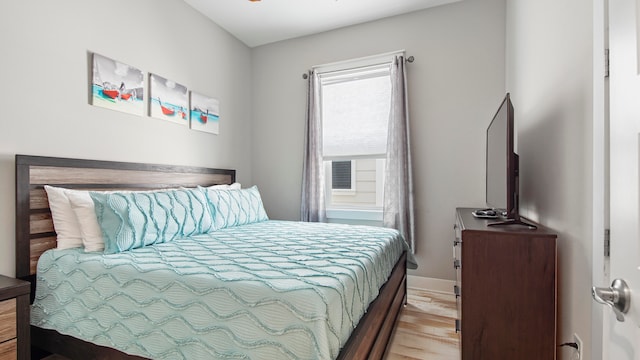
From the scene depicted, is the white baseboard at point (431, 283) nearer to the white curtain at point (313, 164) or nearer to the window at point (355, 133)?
the window at point (355, 133)

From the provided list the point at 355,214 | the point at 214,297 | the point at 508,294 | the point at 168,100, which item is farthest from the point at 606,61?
the point at 168,100

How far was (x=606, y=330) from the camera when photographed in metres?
0.77

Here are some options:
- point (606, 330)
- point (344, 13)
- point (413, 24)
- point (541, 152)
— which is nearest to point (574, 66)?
point (541, 152)

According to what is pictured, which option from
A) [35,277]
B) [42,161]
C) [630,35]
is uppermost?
[630,35]

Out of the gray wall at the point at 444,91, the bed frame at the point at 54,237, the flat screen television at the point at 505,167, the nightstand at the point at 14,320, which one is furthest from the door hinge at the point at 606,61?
the nightstand at the point at 14,320

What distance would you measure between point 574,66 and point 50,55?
3.00 meters

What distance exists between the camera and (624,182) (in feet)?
2.18

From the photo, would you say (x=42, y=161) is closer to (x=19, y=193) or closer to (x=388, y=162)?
(x=19, y=193)

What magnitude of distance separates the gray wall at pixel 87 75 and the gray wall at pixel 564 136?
291 centimetres

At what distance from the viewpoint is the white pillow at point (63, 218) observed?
192 cm

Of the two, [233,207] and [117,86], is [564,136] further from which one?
[117,86]

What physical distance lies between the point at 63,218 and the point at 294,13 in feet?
9.12

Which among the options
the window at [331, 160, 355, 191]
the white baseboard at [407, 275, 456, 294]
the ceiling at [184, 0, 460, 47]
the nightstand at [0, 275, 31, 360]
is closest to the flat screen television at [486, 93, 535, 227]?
the white baseboard at [407, 275, 456, 294]

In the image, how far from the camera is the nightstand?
1.43 metres
